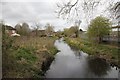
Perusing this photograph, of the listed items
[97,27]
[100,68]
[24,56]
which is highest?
[97,27]

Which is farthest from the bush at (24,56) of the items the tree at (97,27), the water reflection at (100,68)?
the tree at (97,27)

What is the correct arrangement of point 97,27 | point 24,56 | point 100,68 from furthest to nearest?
point 97,27
point 100,68
point 24,56

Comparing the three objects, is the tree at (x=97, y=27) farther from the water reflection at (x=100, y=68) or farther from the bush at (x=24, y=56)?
the bush at (x=24, y=56)

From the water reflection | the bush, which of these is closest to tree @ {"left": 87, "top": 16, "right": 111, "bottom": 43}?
the water reflection

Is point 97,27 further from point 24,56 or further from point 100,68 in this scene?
point 24,56

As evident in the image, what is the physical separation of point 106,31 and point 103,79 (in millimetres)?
23292

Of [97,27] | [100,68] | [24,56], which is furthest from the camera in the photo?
[97,27]

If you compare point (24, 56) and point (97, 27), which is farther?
point (97, 27)

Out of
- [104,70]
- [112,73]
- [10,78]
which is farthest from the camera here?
[104,70]

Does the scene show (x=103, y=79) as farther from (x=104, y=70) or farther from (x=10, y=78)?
(x=10, y=78)

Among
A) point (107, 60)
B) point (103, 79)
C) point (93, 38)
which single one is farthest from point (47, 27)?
point (103, 79)

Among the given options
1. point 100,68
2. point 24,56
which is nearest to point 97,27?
point 100,68

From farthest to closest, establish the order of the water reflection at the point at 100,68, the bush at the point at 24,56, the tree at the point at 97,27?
the tree at the point at 97,27 < the water reflection at the point at 100,68 < the bush at the point at 24,56

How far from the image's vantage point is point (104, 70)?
58.4ft
